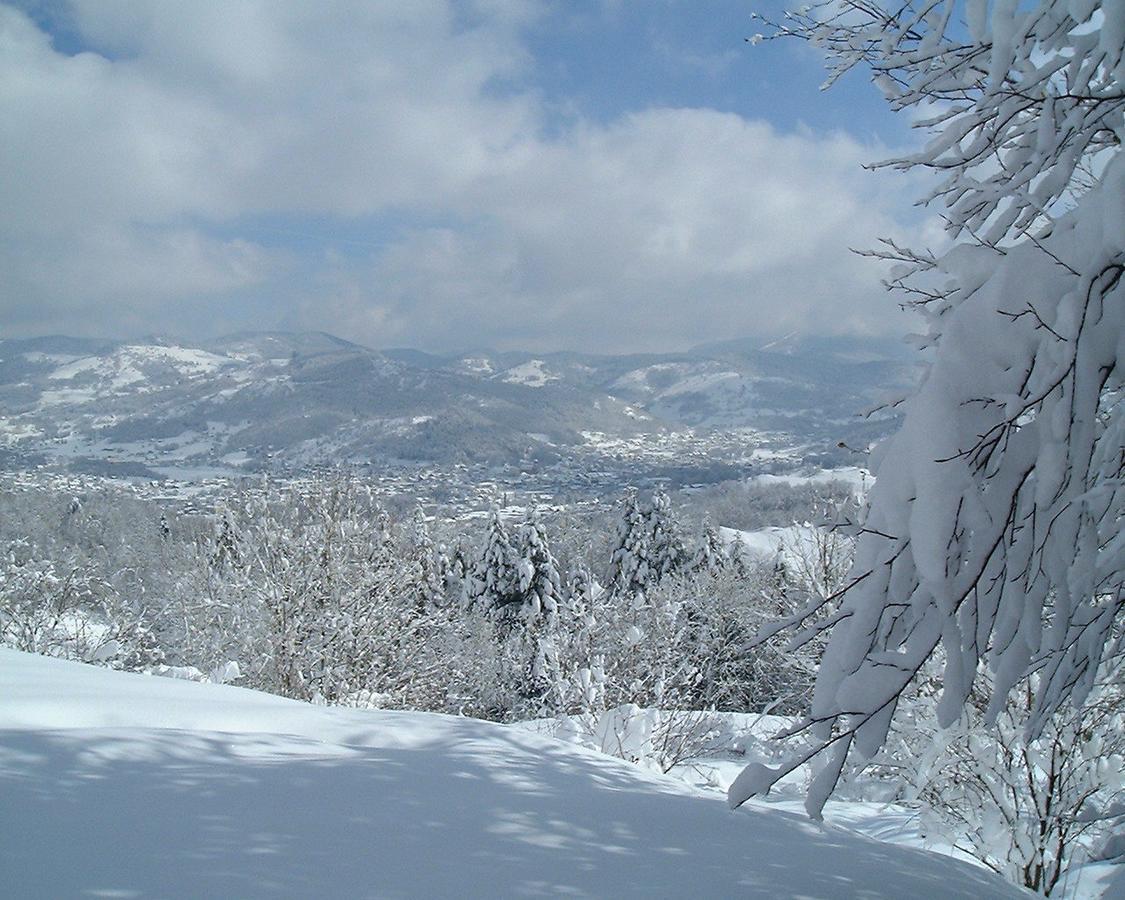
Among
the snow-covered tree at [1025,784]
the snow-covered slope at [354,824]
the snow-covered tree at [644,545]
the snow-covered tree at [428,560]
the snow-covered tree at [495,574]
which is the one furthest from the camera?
the snow-covered tree at [644,545]

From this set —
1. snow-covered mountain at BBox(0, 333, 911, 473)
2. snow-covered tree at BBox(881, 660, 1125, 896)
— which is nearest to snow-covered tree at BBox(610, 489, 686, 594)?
snow-covered tree at BBox(881, 660, 1125, 896)

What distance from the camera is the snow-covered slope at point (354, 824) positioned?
2.20 metres

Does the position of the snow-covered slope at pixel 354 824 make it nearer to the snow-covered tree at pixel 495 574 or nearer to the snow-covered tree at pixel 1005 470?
the snow-covered tree at pixel 1005 470

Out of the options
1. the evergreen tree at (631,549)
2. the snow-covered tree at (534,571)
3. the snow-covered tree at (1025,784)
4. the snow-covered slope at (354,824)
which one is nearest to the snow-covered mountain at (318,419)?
the evergreen tree at (631,549)

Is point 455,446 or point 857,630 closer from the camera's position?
point 857,630

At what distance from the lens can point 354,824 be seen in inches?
104

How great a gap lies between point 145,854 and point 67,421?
18010cm

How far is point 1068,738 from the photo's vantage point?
17.0 ft

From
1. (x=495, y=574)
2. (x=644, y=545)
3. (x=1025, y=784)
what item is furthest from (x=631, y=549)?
(x=1025, y=784)

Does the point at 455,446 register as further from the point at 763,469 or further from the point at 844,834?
the point at 844,834

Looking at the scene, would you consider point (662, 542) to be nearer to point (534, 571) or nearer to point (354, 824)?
point (534, 571)

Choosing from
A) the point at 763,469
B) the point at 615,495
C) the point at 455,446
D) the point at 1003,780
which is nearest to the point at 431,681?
the point at 1003,780

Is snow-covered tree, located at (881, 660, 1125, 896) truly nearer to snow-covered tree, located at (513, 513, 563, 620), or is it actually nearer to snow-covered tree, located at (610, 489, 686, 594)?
snow-covered tree, located at (513, 513, 563, 620)

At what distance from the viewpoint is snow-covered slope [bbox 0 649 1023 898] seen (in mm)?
2195
